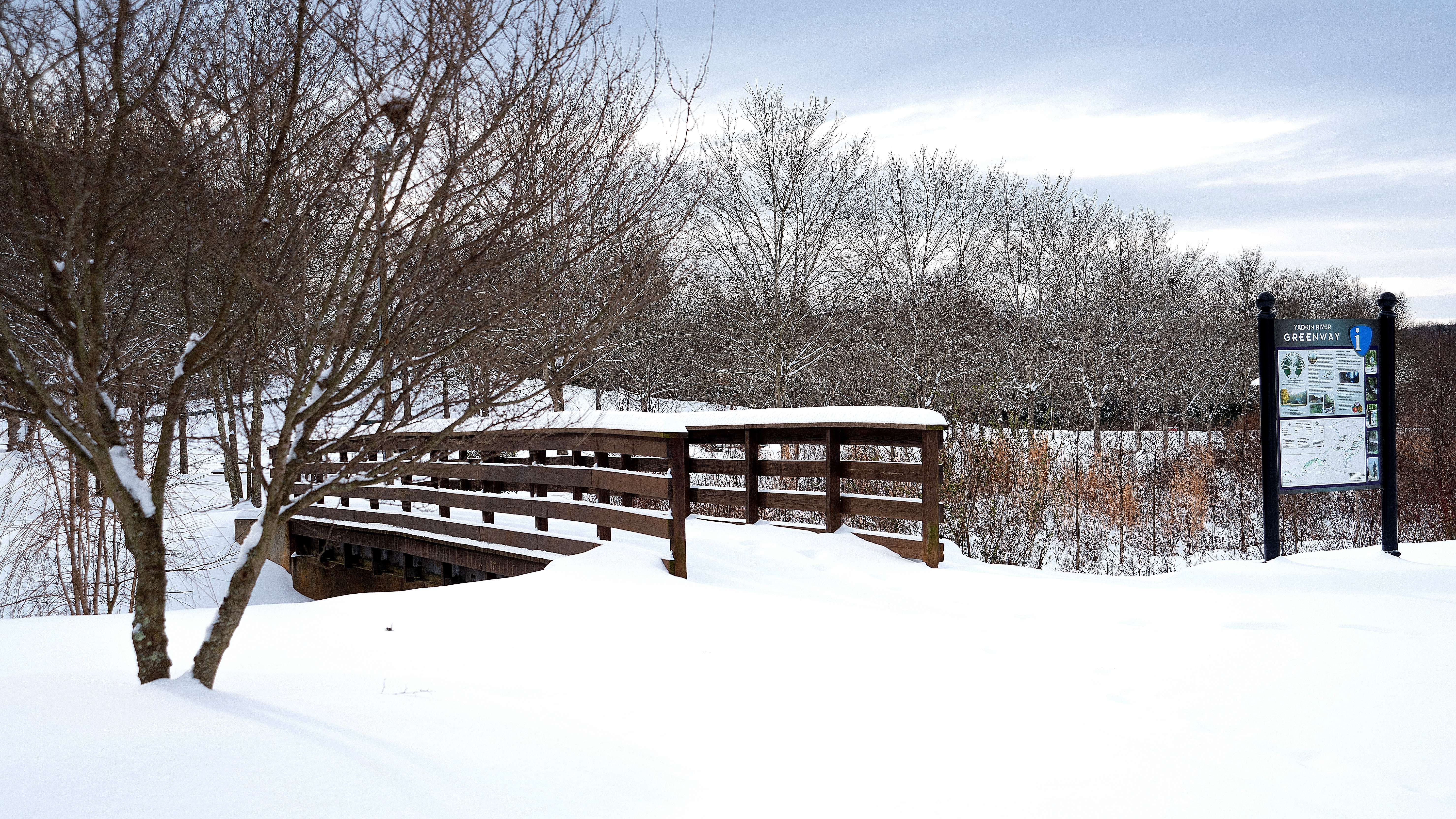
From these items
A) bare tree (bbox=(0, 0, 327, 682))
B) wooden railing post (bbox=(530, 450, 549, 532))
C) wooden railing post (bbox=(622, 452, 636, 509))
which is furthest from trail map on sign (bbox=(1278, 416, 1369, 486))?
bare tree (bbox=(0, 0, 327, 682))

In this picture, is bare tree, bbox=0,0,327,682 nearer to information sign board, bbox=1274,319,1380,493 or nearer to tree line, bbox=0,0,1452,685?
tree line, bbox=0,0,1452,685

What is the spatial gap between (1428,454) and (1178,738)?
1346 cm

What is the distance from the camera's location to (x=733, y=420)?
29.2 ft

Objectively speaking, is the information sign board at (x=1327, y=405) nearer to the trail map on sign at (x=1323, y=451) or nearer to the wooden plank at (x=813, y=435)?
the trail map on sign at (x=1323, y=451)

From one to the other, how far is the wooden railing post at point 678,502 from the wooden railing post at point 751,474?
6.81ft

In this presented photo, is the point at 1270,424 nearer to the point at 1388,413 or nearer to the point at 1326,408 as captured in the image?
the point at 1326,408

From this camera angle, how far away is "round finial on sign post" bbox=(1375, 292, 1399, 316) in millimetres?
7633

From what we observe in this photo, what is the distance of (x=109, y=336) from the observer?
3768mm

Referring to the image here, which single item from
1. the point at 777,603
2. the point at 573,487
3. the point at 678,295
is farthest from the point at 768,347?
the point at 777,603

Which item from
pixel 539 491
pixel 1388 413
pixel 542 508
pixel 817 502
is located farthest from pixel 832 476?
pixel 1388 413

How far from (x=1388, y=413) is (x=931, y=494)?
4212mm

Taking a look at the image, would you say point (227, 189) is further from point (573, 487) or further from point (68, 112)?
point (573, 487)

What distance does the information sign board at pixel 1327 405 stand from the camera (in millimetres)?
7766

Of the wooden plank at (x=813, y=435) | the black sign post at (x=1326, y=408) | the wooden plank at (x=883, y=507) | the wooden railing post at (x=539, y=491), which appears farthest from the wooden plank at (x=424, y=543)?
the black sign post at (x=1326, y=408)
